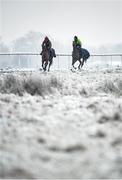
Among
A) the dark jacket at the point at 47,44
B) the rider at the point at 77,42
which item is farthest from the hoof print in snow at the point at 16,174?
the rider at the point at 77,42

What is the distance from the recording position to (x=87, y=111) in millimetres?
7191

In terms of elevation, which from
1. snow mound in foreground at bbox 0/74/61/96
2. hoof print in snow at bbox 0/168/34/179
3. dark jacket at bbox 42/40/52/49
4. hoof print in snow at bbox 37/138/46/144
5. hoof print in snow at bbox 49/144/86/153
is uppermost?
dark jacket at bbox 42/40/52/49

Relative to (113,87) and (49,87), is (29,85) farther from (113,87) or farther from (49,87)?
(113,87)

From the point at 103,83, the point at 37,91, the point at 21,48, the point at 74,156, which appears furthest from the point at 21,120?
the point at 21,48

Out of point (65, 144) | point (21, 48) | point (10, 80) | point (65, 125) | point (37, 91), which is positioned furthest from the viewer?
point (21, 48)

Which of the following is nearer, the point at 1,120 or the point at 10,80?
the point at 1,120

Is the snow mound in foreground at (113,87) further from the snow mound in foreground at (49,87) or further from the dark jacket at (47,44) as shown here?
the dark jacket at (47,44)

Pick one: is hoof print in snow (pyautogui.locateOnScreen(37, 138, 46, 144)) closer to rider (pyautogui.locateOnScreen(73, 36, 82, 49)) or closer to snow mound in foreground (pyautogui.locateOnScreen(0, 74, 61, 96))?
snow mound in foreground (pyautogui.locateOnScreen(0, 74, 61, 96))

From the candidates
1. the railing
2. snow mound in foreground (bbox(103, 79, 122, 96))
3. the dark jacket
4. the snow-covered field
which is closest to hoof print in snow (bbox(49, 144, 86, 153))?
the snow-covered field

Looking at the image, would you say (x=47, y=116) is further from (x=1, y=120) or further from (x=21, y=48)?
(x=21, y=48)

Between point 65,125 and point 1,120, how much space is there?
1200mm

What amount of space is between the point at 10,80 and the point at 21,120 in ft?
22.1

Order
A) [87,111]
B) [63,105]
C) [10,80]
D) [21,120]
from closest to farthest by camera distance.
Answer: [21,120], [87,111], [63,105], [10,80]

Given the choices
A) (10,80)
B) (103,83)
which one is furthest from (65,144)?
(103,83)
